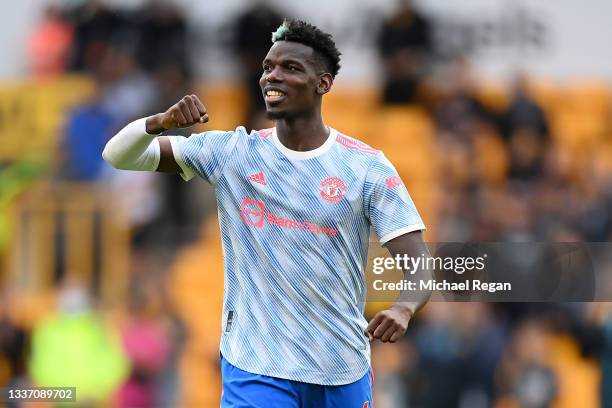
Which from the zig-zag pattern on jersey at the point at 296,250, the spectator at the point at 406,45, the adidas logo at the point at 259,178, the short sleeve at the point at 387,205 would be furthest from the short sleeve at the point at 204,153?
the spectator at the point at 406,45

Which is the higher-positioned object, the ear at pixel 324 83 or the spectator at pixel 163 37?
the spectator at pixel 163 37

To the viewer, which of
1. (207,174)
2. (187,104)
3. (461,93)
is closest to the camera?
(187,104)

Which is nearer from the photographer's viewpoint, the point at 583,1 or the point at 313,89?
the point at 313,89

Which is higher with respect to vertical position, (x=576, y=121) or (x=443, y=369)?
(x=576, y=121)

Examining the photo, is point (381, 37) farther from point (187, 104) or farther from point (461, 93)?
point (187, 104)

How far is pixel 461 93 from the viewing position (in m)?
12.2

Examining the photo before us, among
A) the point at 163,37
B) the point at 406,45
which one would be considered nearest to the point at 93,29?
the point at 163,37

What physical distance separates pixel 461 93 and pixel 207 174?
764 cm

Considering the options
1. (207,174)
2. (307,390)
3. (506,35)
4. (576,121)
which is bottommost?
(307,390)

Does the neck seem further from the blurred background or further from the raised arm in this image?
the blurred background

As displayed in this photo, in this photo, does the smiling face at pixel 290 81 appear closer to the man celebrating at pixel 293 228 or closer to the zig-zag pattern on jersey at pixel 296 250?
the man celebrating at pixel 293 228

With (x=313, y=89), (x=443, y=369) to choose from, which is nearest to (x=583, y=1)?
(x=443, y=369)

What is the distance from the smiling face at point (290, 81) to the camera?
15.8 feet

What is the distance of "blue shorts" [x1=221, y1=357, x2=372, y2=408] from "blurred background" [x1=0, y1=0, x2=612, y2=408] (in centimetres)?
522
